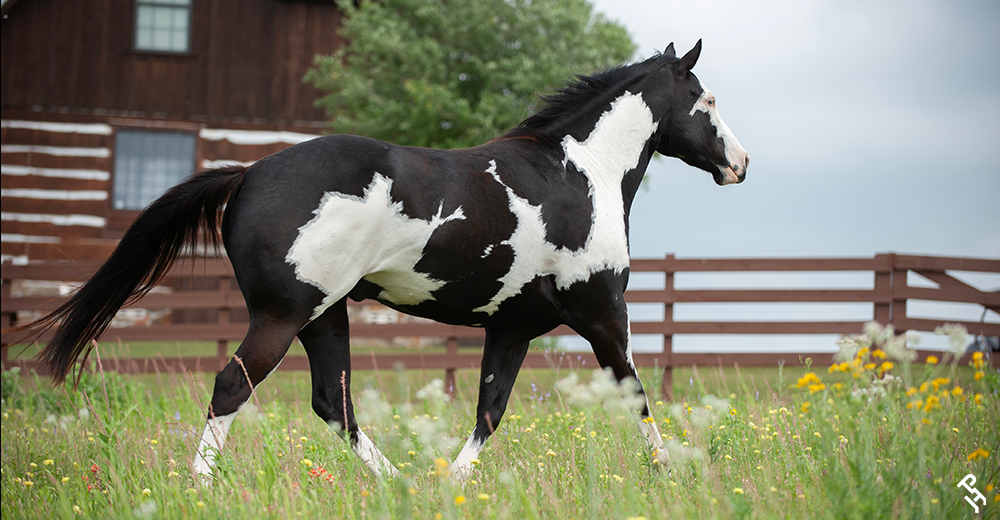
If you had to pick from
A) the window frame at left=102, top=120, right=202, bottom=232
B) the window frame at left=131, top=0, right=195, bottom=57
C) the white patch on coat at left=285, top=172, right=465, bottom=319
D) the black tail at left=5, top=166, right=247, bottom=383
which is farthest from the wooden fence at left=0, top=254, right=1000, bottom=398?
the window frame at left=131, top=0, right=195, bottom=57

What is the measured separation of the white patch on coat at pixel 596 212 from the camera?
3.11 meters

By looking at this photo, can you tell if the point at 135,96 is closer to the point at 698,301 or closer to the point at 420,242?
the point at 698,301

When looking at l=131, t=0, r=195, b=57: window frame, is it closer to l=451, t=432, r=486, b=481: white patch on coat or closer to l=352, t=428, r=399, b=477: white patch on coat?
l=352, t=428, r=399, b=477: white patch on coat

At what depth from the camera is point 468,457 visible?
10.8 ft

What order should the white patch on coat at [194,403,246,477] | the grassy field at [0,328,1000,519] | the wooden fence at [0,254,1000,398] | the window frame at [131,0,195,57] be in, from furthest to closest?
1. the window frame at [131,0,195,57]
2. the wooden fence at [0,254,1000,398]
3. the white patch on coat at [194,403,246,477]
4. the grassy field at [0,328,1000,519]

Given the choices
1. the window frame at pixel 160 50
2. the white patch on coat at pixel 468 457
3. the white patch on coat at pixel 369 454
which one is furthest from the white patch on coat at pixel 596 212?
the window frame at pixel 160 50

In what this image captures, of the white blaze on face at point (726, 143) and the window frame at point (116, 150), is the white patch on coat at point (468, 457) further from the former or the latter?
the window frame at point (116, 150)

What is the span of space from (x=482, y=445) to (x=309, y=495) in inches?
32.2

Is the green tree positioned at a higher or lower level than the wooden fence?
higher

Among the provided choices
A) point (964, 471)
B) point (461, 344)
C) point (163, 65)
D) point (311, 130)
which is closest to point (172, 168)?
point (163, 65)

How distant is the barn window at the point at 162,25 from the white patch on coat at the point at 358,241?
13.3 m

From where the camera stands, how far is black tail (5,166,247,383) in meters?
2.98

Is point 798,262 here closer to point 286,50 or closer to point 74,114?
point 286,50

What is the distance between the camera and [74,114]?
14117 millimetres
